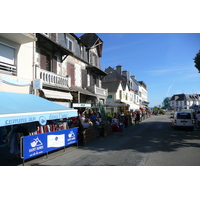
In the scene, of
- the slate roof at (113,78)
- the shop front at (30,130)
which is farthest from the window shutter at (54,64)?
the slate roof at (113,78)

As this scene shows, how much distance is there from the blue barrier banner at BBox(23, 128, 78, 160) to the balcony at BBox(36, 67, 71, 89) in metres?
4.88

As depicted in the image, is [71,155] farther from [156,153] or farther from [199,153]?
[199,153]

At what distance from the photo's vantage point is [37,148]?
21.0 feet

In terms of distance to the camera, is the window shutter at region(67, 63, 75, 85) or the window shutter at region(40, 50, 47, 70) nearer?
the window shutter at region(40, 50, 47, 70)

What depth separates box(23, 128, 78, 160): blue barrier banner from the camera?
5.98 meters

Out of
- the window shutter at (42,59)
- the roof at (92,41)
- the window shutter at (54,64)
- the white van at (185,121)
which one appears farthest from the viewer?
→ the roof at (92,41)

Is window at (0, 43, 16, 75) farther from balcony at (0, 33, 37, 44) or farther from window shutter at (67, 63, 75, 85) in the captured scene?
window shutter at (67, 63, 75, 85)

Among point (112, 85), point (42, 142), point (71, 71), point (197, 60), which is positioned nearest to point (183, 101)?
point (112, 85)

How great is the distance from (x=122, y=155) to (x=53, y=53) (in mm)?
10082

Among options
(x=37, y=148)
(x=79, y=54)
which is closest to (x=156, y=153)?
(x=37, y=148)

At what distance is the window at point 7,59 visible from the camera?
8.78 meters

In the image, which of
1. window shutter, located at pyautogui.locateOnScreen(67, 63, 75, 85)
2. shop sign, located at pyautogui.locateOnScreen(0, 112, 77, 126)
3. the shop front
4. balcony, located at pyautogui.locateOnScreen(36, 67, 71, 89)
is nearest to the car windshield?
balcony, located at pyautogui.locateOnScreen(36, 67, 71, 89)

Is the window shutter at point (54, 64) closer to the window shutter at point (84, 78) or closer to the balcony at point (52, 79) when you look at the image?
the balcony at point (52, 79)

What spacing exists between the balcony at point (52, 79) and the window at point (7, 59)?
1.64 metres
